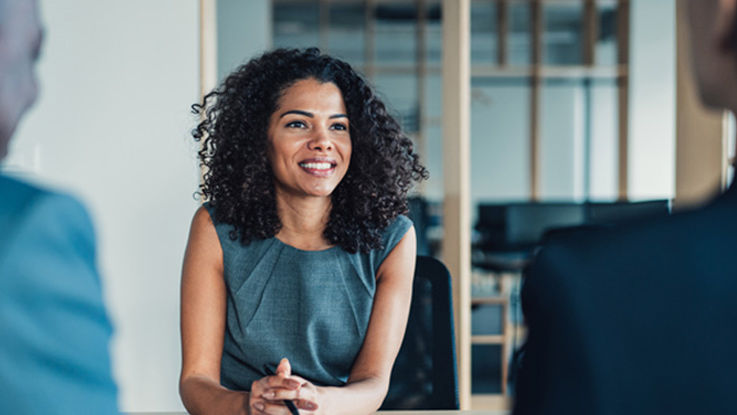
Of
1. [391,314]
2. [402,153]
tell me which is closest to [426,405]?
[391,314]

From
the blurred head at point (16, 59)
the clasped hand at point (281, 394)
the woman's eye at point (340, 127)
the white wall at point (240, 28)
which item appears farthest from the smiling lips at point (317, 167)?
the white wall at point (240, 28)

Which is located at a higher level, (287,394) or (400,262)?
(400,262)

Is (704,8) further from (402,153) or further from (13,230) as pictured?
(402,153)

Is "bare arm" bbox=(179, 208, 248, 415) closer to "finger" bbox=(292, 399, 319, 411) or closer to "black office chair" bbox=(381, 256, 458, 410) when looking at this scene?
"finger" bbox=(292, 399, 319, 411)

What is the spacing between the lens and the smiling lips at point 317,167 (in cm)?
150

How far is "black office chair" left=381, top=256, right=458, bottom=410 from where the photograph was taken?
1515 mm

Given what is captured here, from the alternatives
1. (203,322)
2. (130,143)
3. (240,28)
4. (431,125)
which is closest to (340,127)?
(203,322)

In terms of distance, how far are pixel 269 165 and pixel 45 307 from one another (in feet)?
3.83

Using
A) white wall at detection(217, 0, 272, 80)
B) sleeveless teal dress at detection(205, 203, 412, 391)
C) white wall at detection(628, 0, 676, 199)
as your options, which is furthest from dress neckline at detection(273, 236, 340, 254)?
white wall at detection(628, 0, 676, 199)

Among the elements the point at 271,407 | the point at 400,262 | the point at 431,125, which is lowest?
the point at 271,407

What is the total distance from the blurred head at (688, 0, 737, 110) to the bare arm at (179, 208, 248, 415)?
3.29ft

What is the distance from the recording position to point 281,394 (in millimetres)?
1122

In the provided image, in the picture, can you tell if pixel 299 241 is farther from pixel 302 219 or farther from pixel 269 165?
pixel 269 165

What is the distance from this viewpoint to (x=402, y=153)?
1761 mm
